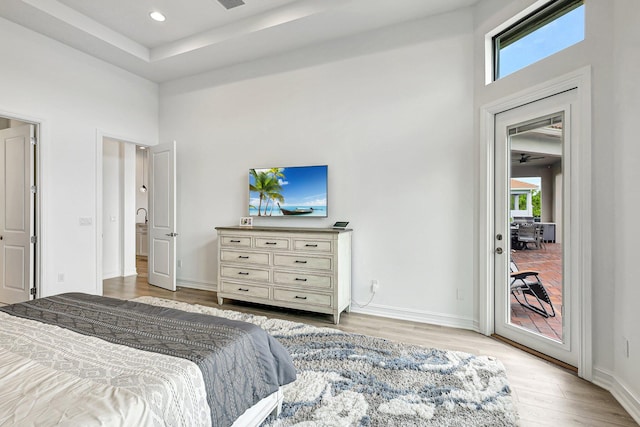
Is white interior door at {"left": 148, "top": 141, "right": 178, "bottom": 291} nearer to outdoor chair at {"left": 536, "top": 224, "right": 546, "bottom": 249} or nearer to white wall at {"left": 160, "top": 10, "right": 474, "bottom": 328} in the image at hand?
white wall at {"left": 160, "top": 10, "right": 474, "bottom": 328}

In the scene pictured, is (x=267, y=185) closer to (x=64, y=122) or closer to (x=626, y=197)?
(x=64, y=122)

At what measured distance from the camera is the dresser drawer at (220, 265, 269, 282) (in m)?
3.54

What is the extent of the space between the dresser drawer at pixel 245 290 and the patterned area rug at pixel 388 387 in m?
0.87

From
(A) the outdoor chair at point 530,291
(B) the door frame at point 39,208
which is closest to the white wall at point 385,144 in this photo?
(A) the outdoor chair at point 530,291

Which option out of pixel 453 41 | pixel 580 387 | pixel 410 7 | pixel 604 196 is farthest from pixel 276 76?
pixel 580 387

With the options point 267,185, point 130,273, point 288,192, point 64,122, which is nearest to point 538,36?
point 288,192

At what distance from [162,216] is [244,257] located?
1.86 meters

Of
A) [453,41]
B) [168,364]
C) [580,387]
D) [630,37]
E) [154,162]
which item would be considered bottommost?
[580,387]

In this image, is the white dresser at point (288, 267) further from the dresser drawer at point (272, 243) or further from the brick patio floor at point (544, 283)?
the brick patio floor at point (544, 283)

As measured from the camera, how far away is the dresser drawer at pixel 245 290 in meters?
3.54

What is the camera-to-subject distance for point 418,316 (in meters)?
3.28

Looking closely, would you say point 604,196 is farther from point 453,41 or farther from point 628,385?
point 453,41

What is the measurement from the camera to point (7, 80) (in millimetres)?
3314

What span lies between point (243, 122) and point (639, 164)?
3999 mm
